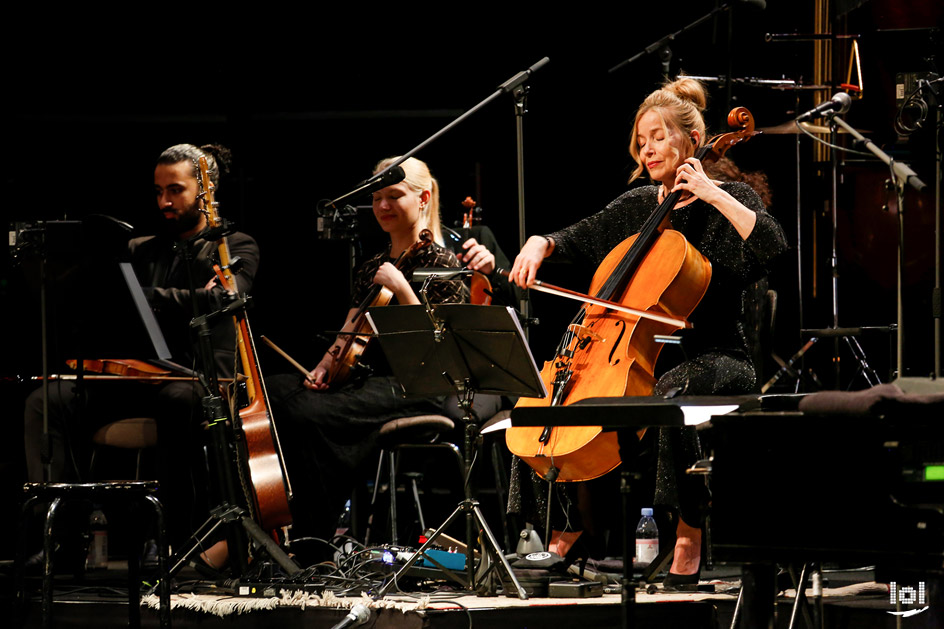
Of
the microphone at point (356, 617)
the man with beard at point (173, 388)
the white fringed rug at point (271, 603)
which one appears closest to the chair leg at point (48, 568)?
the white fringed rug at point (271, 603)

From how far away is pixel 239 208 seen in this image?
5199 mm

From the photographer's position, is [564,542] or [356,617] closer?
[356,617]

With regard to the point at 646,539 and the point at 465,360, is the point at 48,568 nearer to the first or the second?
the point at 465,360

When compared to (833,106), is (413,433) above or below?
below

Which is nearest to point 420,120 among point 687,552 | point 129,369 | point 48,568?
point 129,369

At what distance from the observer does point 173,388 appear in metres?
3.84

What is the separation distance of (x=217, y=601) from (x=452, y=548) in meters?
0.81

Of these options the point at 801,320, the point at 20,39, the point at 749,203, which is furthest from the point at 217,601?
the point at 20,39

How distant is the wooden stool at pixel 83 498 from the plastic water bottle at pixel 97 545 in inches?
54.9

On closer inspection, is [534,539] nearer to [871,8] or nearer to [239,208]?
[239,208]

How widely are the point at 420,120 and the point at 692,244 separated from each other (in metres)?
2.35

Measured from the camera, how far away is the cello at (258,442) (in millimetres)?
3494

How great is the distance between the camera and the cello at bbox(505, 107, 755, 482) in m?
2.92

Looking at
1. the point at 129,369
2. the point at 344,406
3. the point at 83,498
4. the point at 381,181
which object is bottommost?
the point at 83,498
